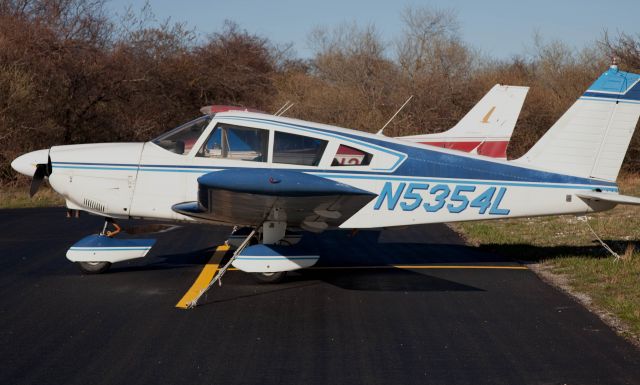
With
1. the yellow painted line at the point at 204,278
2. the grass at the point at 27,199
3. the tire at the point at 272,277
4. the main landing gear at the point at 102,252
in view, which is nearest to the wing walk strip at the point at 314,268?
the yellow painted line at the point at 204,278

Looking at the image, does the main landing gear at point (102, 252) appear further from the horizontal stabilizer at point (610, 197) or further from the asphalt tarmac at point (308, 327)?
the horizontal stabilizer at point (610, 197)

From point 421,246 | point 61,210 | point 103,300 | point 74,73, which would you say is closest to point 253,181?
point 103,300

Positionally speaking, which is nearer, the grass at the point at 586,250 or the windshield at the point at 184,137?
the grass at the point at 586,250

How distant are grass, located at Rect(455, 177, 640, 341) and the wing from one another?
8.85 ft

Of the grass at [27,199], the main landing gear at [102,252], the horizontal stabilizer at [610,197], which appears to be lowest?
the grass at [27,199]

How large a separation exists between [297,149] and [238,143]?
2.18ft

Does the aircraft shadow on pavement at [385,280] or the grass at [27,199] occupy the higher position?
the aircraft shadow on pavement at [385,280]

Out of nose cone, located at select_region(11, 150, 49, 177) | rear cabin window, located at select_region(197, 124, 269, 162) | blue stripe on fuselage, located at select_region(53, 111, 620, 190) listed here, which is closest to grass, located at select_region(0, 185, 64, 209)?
nose cone, located at select_region(11, 150, 49, 177)

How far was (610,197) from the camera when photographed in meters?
9.14

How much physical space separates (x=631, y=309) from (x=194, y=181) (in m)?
4.76

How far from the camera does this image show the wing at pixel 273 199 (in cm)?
760

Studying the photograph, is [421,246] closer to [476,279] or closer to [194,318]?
[476,279]

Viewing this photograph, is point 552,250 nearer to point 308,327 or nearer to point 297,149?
point 297,149

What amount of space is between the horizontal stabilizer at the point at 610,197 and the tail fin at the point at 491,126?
7.70m
